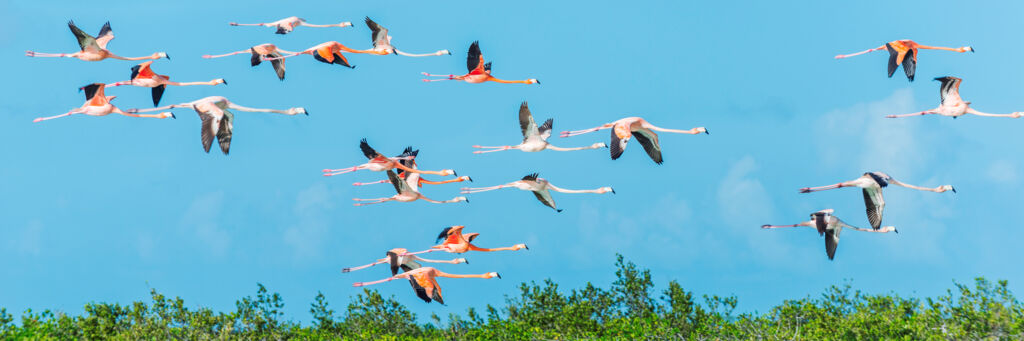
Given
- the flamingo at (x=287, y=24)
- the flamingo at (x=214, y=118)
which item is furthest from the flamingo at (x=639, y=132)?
the flamingo at (x=287, y=24)

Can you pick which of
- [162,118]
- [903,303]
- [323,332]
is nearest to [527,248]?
[323,332]

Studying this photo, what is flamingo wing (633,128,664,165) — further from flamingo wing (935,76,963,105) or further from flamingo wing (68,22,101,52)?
flamingo wing (68,22,101,52)

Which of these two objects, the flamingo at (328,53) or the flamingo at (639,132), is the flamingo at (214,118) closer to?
the flamingo at (328,53)

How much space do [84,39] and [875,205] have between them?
16.8 meters

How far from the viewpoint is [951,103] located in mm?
22766

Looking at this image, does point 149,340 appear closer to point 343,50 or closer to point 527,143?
point 343,50

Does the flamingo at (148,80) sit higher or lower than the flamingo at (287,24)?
lower

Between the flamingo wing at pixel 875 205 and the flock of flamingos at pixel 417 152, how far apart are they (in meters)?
0.02

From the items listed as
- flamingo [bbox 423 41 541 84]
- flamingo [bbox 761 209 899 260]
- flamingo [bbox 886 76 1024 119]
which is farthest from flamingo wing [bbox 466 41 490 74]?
flamingo [bbox 886 76 1024 119]

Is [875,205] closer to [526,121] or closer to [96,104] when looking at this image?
[526,121]

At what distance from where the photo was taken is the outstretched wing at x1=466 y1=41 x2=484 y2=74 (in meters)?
20.4

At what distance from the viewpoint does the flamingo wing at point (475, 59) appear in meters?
20.4

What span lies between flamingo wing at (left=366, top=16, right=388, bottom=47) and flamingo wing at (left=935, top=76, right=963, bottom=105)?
12.8m

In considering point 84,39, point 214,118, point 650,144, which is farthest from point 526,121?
point 84,39
